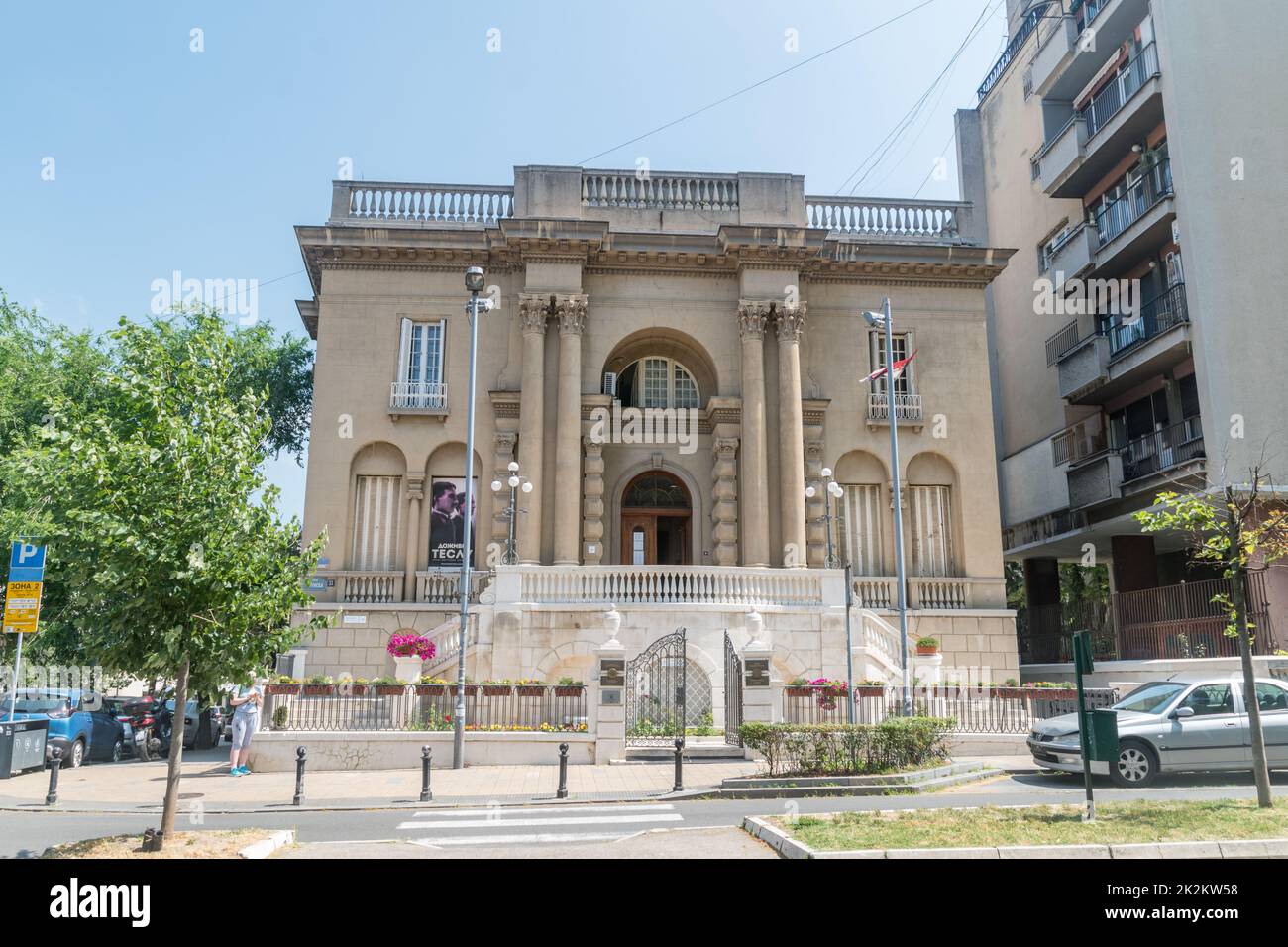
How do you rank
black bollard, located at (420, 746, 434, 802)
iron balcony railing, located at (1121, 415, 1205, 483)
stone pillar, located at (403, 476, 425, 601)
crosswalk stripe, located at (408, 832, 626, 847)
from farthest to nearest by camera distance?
stone pillar, located at (403, 476, 425, 601), iron balcony railing, located at (1121, 415, 1205, 483), black bollard, located at (420, 746, 434, 802), crosswalk stripe, located at (408, 832, 626, 847)

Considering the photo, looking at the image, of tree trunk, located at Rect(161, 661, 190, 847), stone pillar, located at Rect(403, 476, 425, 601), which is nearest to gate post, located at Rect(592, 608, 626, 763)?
tree trunk, located at Rect(161, 661, 190, 847)

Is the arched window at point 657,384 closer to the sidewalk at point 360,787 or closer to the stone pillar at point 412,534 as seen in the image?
the stone pillar at point 412,534

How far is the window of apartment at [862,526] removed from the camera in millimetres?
28750

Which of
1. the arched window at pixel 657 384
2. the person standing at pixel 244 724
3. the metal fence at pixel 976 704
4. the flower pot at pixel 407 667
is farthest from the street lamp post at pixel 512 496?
the metal fence at pixel 976 704

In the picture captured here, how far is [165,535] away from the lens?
1068 centimetres

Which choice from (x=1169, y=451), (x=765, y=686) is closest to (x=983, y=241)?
(x=1169, y=451)

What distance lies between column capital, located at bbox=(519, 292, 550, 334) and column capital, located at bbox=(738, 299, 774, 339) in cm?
597

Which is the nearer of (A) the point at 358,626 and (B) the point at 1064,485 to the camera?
(A) the point at 358,626

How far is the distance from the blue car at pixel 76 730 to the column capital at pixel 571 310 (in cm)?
1612

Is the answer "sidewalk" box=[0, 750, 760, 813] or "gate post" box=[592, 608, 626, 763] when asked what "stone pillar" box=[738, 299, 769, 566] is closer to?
"gate post" box=[592, 608, 626, 763]

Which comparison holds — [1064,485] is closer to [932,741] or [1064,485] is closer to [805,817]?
[932,741]

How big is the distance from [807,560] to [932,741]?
489 inches

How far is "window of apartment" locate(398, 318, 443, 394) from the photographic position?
1121 inches

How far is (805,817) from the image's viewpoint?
11.4 meters
